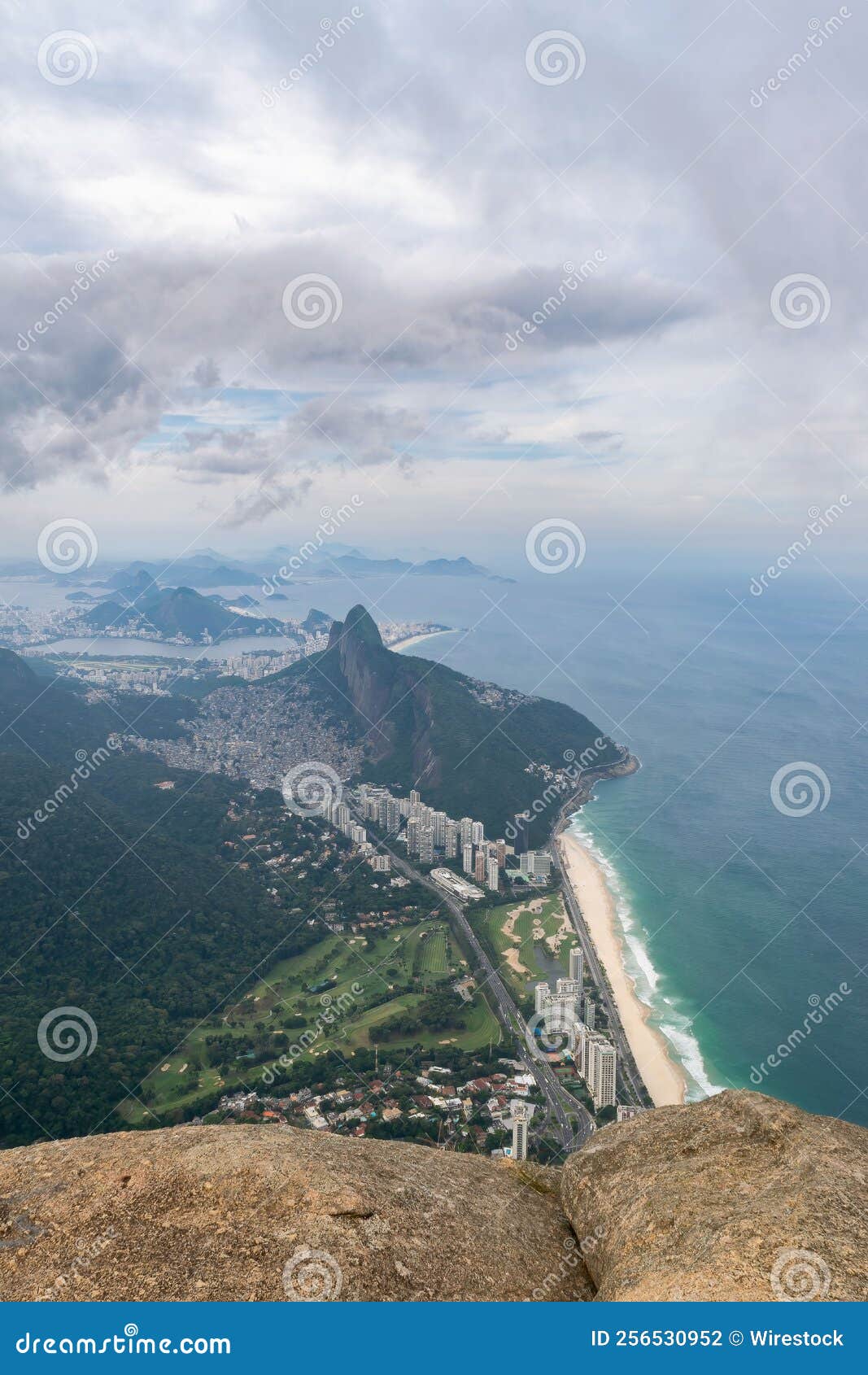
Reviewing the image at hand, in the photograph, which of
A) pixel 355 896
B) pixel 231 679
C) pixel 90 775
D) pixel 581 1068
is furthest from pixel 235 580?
pixel 581 1068

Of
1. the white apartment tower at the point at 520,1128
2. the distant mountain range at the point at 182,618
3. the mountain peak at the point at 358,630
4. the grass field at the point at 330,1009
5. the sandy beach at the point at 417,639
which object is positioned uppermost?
the sandy beach at the point at 417,639

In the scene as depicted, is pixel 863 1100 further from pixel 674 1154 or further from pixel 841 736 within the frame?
pixel 841 736

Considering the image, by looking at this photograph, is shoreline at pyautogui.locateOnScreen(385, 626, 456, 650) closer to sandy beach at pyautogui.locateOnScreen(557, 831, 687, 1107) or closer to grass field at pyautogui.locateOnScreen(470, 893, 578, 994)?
sandy beach at pyautogui.locateOnScreen(557, 831, 687, 1107)

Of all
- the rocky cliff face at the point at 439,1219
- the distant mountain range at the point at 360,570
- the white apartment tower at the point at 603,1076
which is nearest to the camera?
the rocky cliff face at the point at 439,1219

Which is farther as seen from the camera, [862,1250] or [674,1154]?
[674,1154]

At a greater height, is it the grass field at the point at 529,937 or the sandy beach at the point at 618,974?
the sandy beach at the point at 618,974

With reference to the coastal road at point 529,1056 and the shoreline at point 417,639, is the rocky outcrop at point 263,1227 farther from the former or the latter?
the shoreline at point 417,639

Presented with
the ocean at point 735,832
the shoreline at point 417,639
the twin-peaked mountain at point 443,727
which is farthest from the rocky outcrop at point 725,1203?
the shoreline at point 417,639
